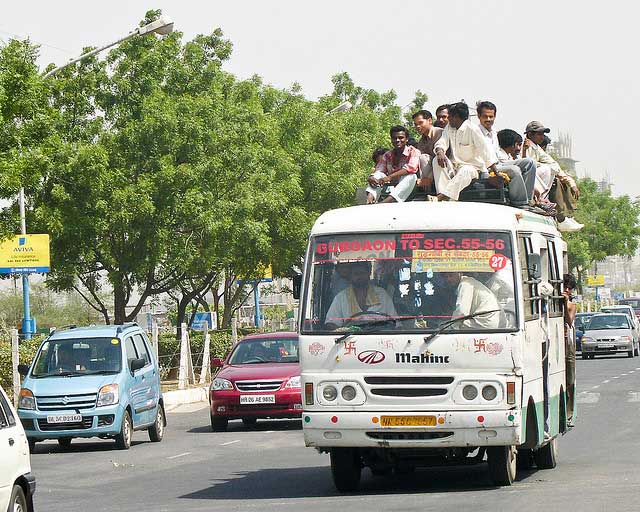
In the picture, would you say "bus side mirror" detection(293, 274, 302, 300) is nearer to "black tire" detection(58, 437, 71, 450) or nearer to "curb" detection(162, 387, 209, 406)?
"black tire" detection(58, 437, 71, 450)

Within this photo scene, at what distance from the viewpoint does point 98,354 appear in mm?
23031

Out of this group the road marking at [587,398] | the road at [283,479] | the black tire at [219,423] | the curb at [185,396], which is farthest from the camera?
the curb at [185,396]

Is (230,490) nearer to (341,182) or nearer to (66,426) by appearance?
(66,426)

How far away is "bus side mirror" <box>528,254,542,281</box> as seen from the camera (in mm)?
14070

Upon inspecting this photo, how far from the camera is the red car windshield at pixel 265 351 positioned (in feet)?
84.2

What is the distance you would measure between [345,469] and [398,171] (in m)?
3.15

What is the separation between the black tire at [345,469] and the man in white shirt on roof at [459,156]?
2.74 metres

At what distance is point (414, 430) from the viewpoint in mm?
13383

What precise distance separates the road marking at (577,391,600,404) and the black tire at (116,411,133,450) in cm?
971

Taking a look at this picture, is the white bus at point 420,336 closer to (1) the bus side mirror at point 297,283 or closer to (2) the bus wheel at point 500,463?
(2) the bus wheel at point 500,463

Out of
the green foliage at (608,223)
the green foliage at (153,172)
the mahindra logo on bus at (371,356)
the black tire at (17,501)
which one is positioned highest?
the green foliage at (608,223)

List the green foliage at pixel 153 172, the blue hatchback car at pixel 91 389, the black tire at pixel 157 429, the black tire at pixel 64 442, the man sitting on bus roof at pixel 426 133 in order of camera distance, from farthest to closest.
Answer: the green foliage at pixel 153 172
the black tire at pixel 64 442
the black tire at pixel 157 429
the blue hatchback car at pixel 91 389
the man sitting on bus roof at pixel 426 133

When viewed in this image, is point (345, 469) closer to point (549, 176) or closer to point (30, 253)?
point (549, 176)

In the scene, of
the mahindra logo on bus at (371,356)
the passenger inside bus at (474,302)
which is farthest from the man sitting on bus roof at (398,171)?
the mahindra logo on bus at (371,356)
